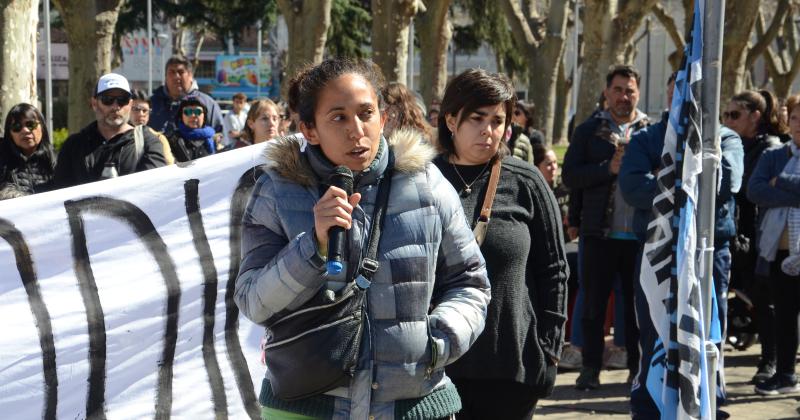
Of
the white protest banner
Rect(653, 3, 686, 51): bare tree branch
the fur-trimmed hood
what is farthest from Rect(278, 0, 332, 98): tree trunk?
Rect(653, 3, 686, 51): bare tree branch

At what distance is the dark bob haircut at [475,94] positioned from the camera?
13.1 ft

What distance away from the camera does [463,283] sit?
303 centimetres

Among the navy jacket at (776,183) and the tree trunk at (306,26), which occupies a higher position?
the tree trunk at (306,26)

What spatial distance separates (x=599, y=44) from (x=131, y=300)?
48.7 feet

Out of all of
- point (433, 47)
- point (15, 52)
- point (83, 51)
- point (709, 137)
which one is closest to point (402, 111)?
point (709, 137)

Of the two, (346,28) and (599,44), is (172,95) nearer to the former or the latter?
(599,44)

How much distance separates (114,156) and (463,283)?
4.03 metres

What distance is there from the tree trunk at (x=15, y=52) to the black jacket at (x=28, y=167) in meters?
2.46

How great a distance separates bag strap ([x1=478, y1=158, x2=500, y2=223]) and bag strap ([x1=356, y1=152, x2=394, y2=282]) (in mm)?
1064

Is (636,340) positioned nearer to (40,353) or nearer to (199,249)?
(199,249)

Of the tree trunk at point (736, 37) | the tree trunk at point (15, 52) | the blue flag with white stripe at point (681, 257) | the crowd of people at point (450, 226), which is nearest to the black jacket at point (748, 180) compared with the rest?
the crowd of people at point (450, 226)

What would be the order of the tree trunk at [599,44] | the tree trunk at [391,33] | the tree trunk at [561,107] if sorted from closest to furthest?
the tree trunk at [391,33] → the tree trunk at [599,44] → the tree trunk at [561,107]

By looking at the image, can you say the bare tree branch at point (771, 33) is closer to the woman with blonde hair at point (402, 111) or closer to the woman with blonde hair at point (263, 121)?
the woman with blonde hair at point (263, 121)

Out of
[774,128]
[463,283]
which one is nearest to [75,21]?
[774,128]
